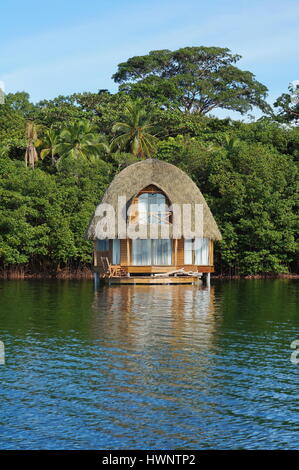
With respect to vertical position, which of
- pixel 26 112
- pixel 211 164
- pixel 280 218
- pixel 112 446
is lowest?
pixel 112 446

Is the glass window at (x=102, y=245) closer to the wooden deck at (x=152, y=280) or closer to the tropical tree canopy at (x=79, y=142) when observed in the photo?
the wooden deck at (x=152, y=280)

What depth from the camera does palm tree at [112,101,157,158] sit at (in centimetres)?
6316

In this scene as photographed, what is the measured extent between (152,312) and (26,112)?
52536 mm

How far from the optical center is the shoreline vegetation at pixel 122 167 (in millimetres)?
50969

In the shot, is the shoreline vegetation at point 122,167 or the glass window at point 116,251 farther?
the shoreline vegetation at point 122,167

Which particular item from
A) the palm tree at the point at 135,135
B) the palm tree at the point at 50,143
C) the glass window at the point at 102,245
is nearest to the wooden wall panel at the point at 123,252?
the glass window at the point at 102,245

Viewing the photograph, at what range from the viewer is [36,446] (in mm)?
12422

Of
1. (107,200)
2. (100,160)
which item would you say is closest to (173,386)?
(107,200)

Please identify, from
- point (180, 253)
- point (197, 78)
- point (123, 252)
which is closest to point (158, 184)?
point (180, 253)

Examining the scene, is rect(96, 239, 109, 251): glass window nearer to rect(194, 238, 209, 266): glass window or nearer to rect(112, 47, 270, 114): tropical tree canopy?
rect(194, 238, 209, 266): glass window

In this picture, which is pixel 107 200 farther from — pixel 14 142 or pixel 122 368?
pixel 122 368

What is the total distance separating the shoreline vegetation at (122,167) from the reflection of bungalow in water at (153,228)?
16.8 ft

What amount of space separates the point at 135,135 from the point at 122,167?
463 cm

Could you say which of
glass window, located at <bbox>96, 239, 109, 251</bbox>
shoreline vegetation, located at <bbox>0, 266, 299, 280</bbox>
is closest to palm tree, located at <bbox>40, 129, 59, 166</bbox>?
shoreline vegetation, located at <bbox>0, 266, 299, 280</bbox>
